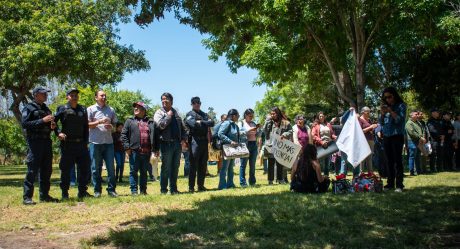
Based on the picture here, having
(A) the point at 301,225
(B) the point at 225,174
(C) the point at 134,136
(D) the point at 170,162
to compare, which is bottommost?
(A) the point at 301,225

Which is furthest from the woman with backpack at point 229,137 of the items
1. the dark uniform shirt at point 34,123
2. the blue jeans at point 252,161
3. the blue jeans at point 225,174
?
the dark uniform shirt at point 34,123

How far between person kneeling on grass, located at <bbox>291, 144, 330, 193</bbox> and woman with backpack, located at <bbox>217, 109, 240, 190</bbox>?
8.15 ft

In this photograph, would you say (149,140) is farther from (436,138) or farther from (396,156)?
(436,138)

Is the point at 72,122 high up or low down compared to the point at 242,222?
up

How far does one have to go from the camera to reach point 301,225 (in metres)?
5.56

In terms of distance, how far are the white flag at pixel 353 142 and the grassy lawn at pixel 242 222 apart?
1660mm

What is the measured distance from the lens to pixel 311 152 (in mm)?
8727

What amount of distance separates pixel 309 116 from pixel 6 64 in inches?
589

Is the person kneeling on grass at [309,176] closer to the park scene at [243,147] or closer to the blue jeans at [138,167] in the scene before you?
the park scene at [243,147]

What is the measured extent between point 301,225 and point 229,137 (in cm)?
566

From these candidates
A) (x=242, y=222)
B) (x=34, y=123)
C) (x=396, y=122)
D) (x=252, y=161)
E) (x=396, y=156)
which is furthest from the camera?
(x=252, y=161)

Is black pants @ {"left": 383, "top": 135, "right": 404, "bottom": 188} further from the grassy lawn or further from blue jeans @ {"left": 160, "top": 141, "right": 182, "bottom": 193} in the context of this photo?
blue jeans @ {"left": 160, "top": 141, "right": 182, "bottom": 193}

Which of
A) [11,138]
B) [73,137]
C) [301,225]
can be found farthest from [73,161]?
[11,138]

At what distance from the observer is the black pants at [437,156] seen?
47.4 ft
